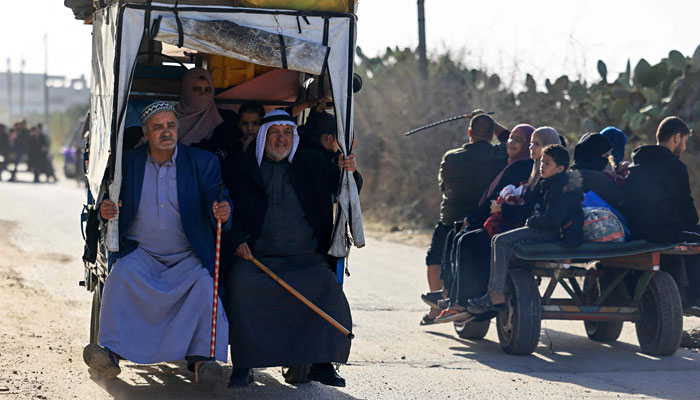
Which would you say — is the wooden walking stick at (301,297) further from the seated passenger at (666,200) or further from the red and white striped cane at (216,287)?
the seated passenger at (666,200)

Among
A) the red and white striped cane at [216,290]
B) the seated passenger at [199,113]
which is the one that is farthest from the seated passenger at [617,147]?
the red and white striped cane at [216,290]

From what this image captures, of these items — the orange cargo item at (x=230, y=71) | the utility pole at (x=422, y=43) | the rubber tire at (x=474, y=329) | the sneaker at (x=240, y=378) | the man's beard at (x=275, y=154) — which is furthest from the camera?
the utility pole at (x=422, y=43)

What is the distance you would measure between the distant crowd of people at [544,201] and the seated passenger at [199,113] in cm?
245

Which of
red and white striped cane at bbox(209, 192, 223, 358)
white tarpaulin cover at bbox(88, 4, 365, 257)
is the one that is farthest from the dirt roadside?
white tarpaulin cover at bbox(88, 4, 365, 257)

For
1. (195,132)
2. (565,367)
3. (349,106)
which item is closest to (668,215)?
(565,367)

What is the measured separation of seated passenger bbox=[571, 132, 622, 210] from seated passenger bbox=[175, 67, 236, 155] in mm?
2996

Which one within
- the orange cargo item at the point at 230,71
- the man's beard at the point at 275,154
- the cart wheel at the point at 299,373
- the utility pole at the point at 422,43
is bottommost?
the cart wheel at the point at 299,373

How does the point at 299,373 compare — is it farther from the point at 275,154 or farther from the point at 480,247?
the point at 480,247

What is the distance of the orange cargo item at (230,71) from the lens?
336 inches

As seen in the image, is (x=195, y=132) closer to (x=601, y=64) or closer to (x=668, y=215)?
(x=668, y=215)

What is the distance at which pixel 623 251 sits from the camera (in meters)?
8.35

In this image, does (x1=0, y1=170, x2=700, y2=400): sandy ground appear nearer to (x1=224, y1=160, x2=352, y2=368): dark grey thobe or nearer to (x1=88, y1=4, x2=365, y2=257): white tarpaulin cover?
(x1=224, y1=160, x2=352, y2=368): dark grey thobe

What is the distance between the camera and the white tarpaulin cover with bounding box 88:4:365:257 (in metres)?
6.31

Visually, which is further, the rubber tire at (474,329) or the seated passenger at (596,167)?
the rubber tire at (474,329)
